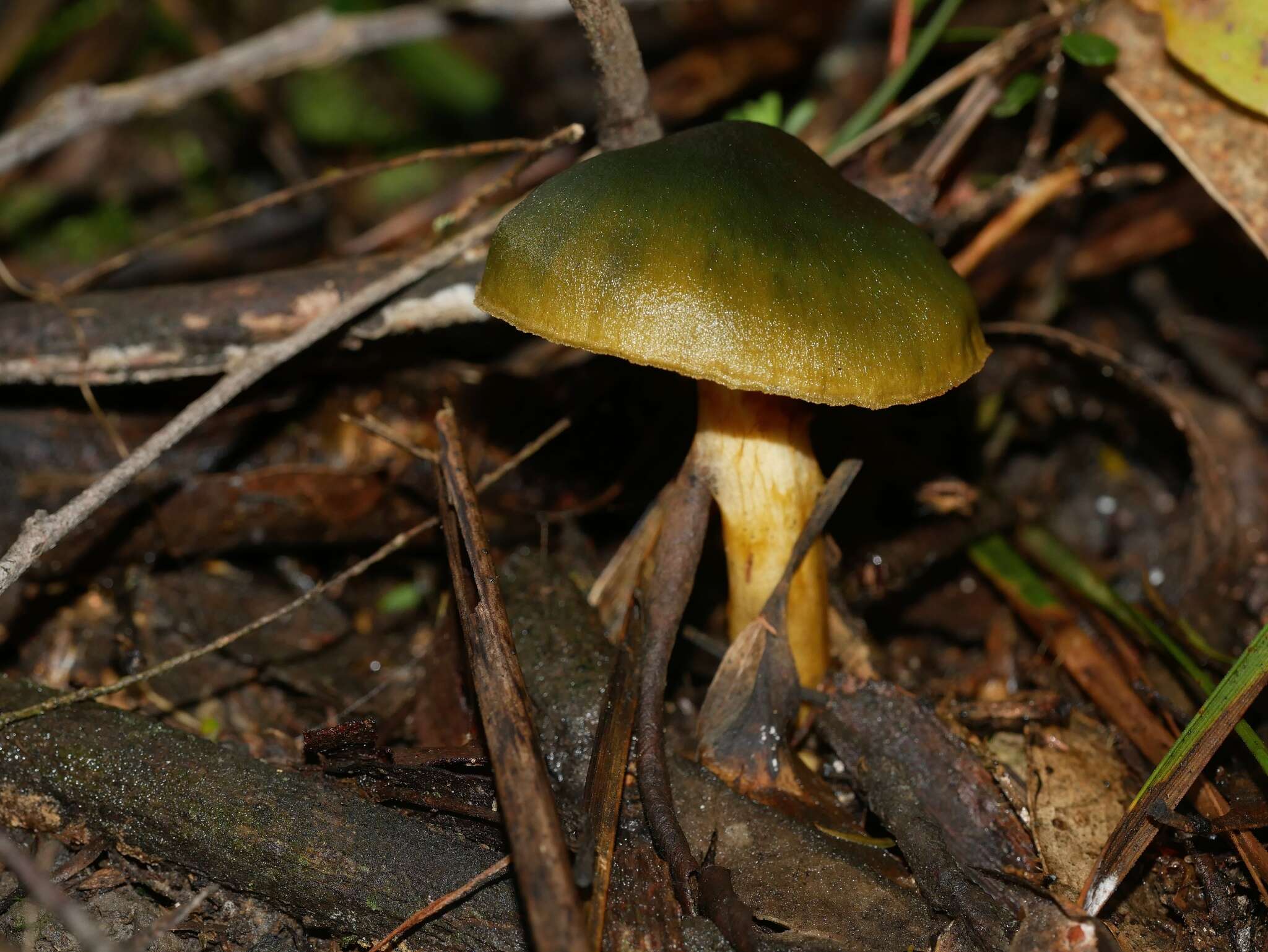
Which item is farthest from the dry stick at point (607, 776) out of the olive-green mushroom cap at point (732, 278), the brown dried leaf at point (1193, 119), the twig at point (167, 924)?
the brown dried leaf at point (1193, 119)

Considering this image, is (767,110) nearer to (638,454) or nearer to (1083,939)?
(638,454)

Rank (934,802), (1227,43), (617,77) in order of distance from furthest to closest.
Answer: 1. (1227,43)
2. (617,77)
3. (934,802)

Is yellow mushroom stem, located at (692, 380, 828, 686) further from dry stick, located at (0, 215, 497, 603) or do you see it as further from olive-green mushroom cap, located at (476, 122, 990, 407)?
dry stick, located at (0, 215, 497, 603)

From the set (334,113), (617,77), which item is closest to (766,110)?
(617,77)

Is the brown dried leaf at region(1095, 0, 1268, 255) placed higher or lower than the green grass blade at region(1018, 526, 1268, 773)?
higher

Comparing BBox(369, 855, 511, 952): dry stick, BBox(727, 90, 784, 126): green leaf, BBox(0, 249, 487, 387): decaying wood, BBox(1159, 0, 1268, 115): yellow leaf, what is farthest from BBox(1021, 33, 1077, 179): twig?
BBox(369, 855, 511, 952): dry stick

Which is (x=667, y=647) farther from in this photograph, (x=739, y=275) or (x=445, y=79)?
(x=445, y=79)
